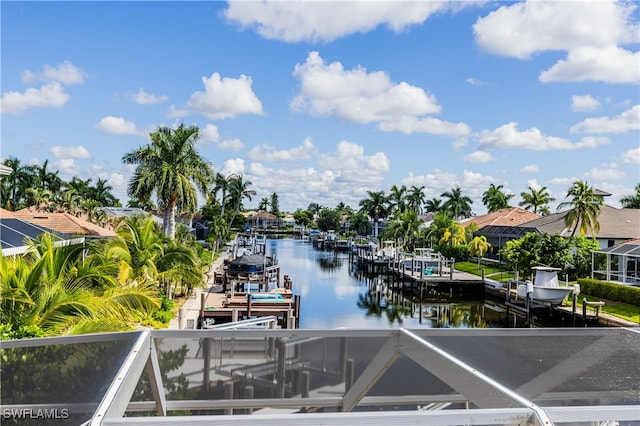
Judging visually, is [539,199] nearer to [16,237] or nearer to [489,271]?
[489,271]

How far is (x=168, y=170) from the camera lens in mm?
30156

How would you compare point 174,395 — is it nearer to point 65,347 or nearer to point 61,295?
point 65,347

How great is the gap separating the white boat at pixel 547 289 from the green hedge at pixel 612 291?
1.61 m

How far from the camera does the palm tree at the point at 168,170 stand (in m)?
30.3

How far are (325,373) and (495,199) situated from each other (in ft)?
283

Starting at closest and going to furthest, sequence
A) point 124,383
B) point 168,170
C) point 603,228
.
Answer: point 124,383
point 168,170
point 603,228

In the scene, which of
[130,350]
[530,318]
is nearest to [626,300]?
[530,318]

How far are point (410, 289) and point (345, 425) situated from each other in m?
40.9

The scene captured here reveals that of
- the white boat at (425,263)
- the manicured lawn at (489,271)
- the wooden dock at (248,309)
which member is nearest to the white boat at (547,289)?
the manicured lawn at (489,271)

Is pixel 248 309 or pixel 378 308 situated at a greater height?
pixel 248 309

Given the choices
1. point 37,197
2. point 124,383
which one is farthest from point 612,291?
point 37,197

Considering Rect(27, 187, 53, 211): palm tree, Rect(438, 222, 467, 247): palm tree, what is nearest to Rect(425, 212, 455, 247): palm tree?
Rect(438, 222, 467, 247): palm tree

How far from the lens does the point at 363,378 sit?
3922 millimetres

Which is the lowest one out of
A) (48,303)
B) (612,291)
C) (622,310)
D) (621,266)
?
(622,310)
